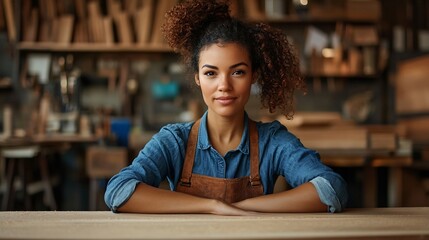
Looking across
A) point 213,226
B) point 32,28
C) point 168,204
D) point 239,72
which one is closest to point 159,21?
point 32,28

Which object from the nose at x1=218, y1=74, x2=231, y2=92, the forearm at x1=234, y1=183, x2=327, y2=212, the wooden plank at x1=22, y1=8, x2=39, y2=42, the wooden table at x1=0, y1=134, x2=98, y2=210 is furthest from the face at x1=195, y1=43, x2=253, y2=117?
the wooden plank at x1=22, y1=8, x2=39, y2=42

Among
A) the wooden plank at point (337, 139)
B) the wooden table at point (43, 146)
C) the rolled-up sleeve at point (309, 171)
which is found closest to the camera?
the rolled-up sleeve at point (309, 171)

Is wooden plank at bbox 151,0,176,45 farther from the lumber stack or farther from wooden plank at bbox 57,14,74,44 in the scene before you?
wooden plank at bbox 57,14,74,44

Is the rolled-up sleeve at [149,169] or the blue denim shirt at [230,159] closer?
the rolled-up sleeve at [149,169]

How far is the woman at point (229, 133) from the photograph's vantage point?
185 centimetres

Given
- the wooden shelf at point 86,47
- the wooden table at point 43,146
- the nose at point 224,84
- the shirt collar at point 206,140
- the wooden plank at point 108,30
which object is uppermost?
the wooden plank at point 108,30

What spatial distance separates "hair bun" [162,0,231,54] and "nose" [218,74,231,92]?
11.1 inches

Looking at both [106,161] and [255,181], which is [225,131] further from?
[106,161]

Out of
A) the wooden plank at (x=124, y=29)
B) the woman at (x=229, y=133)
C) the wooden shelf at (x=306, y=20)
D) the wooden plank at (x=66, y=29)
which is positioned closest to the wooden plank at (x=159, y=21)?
the wooden plank at (x=124, y=29)

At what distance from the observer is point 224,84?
1841mm

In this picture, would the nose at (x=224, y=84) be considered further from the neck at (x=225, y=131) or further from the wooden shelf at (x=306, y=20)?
the wooden shelf at (x=306, y=20)

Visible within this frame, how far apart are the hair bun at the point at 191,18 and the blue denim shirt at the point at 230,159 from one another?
0.32 m

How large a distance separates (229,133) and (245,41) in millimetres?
337

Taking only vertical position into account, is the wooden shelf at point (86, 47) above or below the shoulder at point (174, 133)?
above
